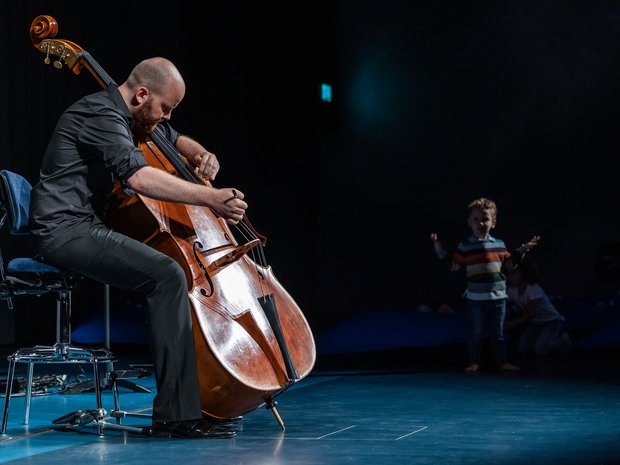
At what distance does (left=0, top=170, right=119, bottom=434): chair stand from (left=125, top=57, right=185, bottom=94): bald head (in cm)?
71

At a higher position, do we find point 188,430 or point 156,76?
point 156,76

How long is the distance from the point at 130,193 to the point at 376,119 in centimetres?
529

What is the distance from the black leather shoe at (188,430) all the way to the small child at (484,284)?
250 centimetres

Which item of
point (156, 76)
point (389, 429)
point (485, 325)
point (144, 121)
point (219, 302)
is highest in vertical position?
point (156, 76)

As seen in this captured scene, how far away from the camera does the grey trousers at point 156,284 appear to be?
2699mm

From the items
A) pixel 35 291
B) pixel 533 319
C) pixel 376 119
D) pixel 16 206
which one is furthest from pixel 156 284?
pixel 376 119

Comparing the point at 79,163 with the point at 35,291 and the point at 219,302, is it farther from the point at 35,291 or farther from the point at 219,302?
the point at 35,291

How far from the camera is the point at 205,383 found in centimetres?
273

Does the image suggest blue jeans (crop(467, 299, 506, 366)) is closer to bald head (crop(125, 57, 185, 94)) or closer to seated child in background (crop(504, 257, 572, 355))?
seated child in background (crop(504, 257, 572, 355))

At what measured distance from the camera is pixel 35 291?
3.33 m

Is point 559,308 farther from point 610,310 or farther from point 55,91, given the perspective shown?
point 55,91

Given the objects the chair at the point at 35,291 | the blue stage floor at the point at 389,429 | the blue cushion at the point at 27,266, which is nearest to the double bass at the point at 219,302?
the blue stage floor at the point at 389,429

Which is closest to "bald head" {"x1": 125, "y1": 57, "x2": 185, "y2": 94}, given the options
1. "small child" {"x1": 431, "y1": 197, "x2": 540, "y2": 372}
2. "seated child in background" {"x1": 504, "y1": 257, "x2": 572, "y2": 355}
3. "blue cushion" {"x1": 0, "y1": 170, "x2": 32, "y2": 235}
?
"blue cushion" {"x1": 0, "y1": 170, "x2": 32, "y2": 235}

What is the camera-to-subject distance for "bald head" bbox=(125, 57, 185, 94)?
284 cm
